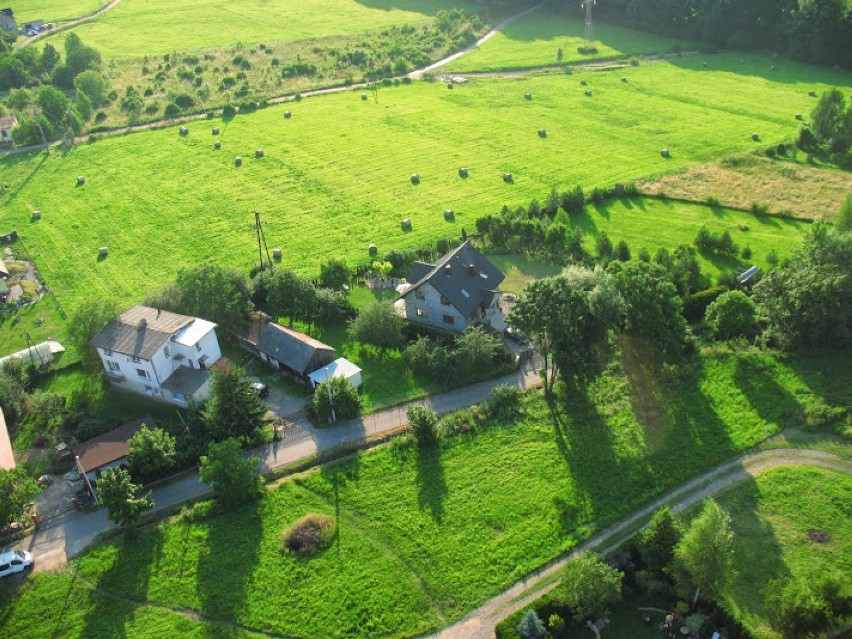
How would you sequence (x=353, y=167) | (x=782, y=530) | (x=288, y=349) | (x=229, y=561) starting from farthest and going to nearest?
(x=353, y=167) < (x=288, y=349) < (x=782, y=530) < (x=229, y=561)

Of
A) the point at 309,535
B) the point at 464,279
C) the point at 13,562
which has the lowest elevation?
the point at 309,535

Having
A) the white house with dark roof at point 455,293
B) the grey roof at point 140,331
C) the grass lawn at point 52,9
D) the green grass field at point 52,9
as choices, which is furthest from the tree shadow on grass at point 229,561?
the green grass field at point 52,9

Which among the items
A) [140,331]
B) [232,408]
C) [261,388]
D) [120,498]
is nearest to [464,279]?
[261,388]

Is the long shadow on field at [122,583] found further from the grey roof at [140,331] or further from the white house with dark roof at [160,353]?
the grey roof at [140,331]

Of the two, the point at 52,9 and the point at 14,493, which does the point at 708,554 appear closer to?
the point at 14,493

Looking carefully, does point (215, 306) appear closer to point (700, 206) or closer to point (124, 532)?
point (124, 532)

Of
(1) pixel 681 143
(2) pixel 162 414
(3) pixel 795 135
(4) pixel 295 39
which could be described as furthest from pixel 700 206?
(4) pixel 295 39
